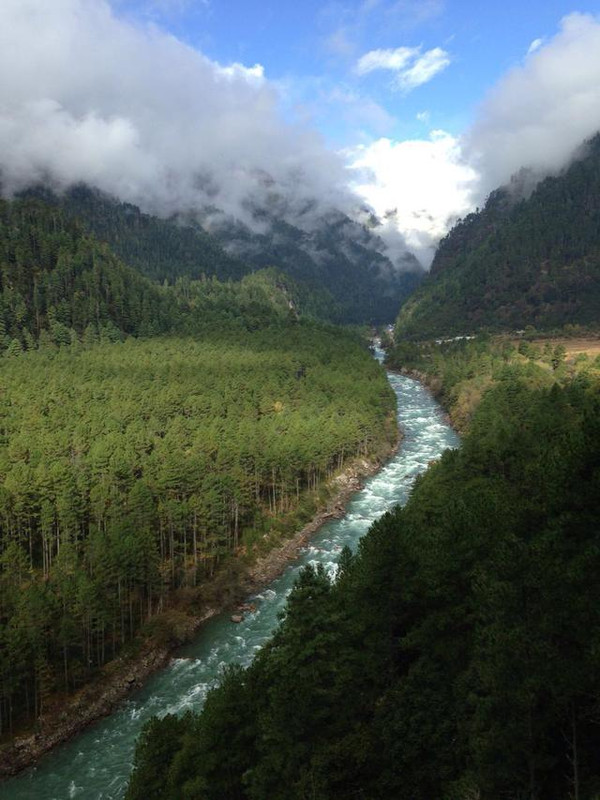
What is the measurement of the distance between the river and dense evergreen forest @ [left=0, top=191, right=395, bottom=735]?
4.45m

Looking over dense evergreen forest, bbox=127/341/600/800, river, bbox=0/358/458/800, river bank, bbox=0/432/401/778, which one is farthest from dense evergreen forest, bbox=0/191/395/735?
dense evergreen forest, bbox=127/341/600/800

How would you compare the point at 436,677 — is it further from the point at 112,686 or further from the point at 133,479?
the point at 133,479

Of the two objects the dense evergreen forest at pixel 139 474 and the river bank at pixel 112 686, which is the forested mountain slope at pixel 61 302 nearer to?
the dense evergreen forest at pixel 139 474

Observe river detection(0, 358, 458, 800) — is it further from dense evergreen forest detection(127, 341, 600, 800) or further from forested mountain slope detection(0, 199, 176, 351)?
forested mountain slope detection(0, 199, 176, 351)

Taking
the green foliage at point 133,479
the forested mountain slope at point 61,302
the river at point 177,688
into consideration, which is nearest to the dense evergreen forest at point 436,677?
the river at point 177,688

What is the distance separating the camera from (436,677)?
2939 cm

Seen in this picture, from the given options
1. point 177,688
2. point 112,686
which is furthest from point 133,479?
point 177,688

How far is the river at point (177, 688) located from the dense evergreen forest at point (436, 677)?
13.1 metres

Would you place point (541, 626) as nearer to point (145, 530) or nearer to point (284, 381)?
point (145, 530)

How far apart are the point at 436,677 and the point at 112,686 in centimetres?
3528

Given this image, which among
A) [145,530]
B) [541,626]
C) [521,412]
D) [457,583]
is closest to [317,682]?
[457,583]

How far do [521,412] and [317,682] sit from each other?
77.3 metres

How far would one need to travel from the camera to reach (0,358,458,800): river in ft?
137

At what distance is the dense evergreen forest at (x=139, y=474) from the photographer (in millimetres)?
51094
